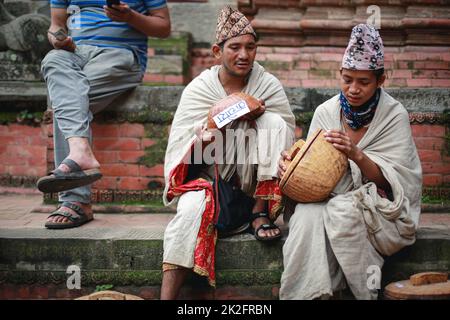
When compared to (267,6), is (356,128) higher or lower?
lower

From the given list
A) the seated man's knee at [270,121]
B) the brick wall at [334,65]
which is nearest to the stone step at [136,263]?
the seated man's knee at [270,121]

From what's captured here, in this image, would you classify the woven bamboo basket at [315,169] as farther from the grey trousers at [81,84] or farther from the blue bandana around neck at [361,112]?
the grey trousers at [81,84]

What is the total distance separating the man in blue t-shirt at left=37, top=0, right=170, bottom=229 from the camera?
363 centimetres

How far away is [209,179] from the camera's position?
11.4 feet

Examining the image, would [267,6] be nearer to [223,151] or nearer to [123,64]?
[123,64]

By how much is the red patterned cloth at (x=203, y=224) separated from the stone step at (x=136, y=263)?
0.11 metres

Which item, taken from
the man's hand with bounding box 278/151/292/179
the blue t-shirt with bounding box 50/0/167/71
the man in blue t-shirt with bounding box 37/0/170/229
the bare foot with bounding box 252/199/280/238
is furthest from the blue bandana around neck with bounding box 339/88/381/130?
the blue t-shirt with bounding box 50/0/167/71

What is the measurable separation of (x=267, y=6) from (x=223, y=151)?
3.03 meters

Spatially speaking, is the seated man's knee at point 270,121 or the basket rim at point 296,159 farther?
the seated man's knee at point 270,121

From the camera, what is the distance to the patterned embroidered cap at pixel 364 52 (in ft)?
10.3

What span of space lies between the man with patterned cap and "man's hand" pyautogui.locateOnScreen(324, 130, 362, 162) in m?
0.35
